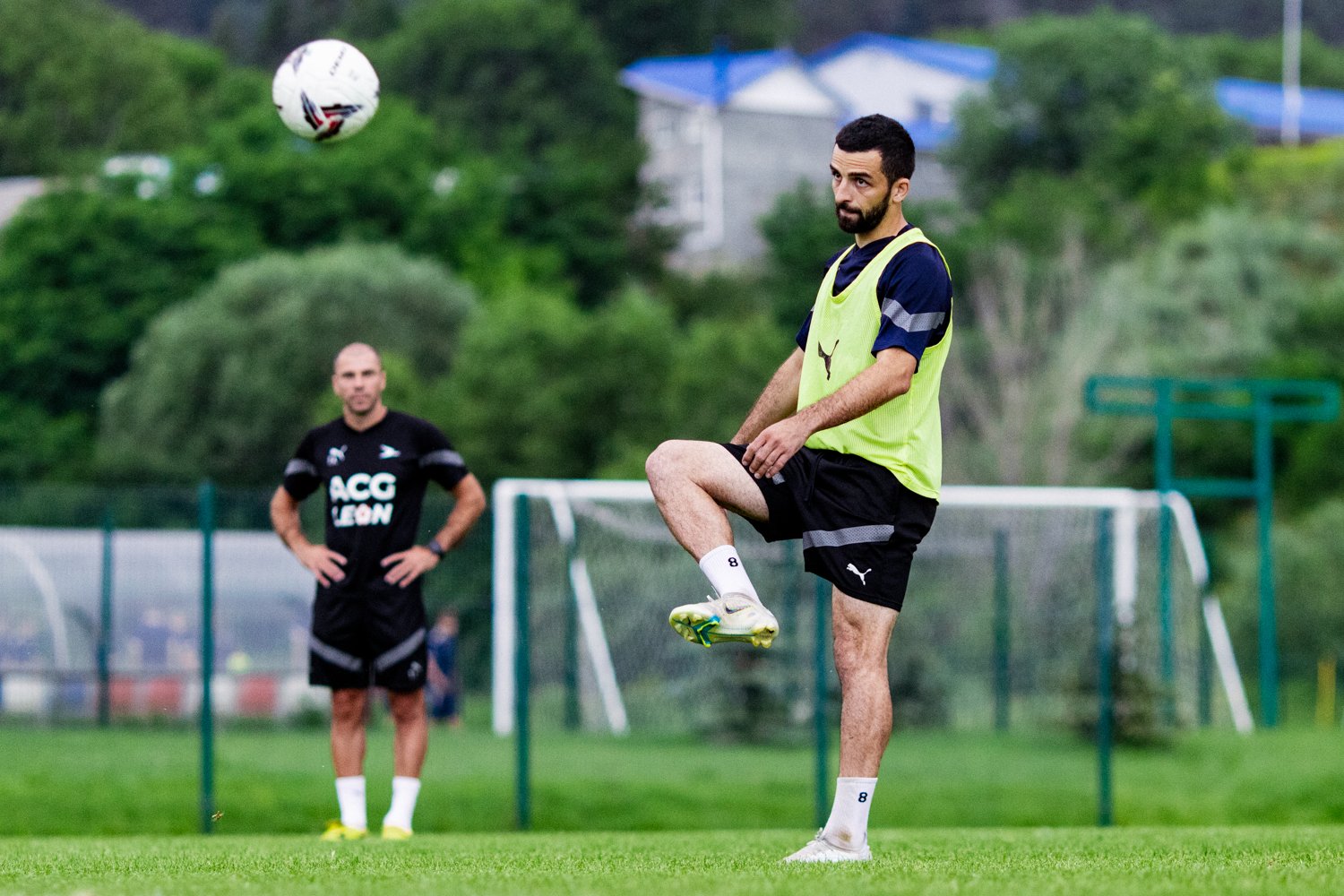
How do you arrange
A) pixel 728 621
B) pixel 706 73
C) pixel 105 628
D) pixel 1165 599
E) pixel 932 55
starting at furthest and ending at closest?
pixel 932 55 < pixel 706 73 < pixel 1165 599 < pixel 105 628 < pixel 728 621

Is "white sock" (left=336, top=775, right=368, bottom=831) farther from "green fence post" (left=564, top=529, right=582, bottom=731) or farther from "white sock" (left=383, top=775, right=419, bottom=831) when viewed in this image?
"green fence post" (left=564, top=529, right=582, bottom=731)

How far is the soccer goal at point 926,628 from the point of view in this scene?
1722 cm

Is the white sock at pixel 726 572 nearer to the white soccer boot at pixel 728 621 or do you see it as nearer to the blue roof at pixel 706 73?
the white soccer boot at pixel 728 621

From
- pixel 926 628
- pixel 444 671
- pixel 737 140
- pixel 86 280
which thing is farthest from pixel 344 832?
pixel 737 140

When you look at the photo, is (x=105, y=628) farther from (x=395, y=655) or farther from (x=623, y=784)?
(x=395, y=655)

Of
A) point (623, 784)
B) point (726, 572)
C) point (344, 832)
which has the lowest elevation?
point (623, 784)

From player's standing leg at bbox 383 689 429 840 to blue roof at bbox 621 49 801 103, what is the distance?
71.2 m

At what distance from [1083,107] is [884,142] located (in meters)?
66.3

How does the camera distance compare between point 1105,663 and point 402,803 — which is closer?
point 402,803

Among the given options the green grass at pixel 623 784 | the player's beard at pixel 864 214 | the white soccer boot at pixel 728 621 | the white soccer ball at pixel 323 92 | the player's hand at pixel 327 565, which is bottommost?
the green grass at pixel 623 784

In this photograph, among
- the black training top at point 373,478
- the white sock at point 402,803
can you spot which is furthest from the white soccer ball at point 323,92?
the white sock at point 402,803

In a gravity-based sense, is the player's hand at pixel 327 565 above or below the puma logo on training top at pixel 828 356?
below

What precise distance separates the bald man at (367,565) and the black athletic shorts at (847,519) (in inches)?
132

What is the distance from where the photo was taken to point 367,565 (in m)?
9.27
